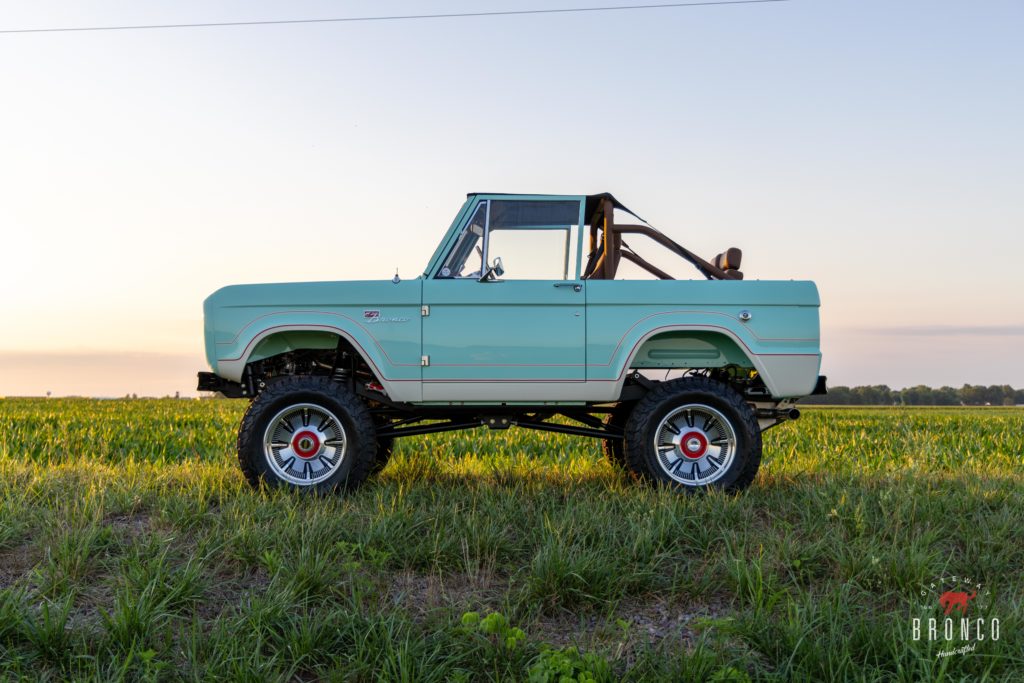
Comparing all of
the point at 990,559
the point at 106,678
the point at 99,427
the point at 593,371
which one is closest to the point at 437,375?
the point at 593,371

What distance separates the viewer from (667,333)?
279 inches

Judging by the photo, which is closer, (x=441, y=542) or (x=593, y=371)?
(x=441, y=542)

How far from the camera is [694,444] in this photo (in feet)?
22.7

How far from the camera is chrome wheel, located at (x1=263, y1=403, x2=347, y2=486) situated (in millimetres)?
6719

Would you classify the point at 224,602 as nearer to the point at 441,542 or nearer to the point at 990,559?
the point at 441,542

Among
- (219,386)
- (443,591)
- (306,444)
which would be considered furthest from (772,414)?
(219,386)

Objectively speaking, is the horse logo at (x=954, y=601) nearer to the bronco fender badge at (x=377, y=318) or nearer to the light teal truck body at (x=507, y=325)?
the light teal truck body at (x=507, y=325)

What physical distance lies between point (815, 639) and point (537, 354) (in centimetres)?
328

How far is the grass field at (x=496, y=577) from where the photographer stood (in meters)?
3.90

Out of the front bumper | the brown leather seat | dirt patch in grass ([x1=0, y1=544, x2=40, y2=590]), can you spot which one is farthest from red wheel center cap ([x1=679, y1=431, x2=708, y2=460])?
dirt patch in grass ([x1=0, y1=544, x2=40, y2=590])

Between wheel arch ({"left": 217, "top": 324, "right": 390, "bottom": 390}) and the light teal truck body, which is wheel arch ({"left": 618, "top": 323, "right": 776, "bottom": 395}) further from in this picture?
wheel arch ({"left": 217, "top": 324, "right": 390, "bottom": 390})

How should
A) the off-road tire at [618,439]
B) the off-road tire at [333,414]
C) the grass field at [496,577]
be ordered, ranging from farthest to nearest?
the off-road tire at [618,439]
the off-road tire at [333,414]
the grass field at [496,577]

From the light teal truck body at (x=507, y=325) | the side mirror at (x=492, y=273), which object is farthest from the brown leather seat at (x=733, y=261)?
the side mirror at (x=492, y=273)

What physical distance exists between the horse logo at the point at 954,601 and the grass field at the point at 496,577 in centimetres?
7
